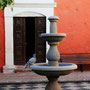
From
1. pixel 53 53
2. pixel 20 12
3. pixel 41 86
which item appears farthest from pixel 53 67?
pixel 20 12

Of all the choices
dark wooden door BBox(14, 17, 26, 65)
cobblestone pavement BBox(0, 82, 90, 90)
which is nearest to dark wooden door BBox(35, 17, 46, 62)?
dark wooden door BBox(14, 17, 26, 65)

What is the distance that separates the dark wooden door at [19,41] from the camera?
13.2 metres

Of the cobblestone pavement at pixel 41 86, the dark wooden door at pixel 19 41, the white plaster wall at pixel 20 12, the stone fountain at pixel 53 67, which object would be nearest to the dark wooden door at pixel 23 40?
the dark wooden door at pixel 19 41

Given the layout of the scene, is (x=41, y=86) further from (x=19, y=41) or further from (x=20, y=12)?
(x=20, y=12)

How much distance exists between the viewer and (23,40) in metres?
13.3

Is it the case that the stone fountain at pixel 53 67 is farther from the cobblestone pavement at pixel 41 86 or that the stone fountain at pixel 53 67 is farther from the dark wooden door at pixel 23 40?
the dark wooden door at pixel 23 40

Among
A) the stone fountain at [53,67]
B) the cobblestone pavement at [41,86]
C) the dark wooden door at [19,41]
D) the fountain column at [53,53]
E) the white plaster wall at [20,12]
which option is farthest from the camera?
the dark wooden door at [19,41]

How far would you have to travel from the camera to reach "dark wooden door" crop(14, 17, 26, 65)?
521 inches

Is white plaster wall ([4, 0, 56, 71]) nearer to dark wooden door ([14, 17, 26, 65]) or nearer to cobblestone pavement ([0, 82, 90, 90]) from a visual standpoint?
dark wooden door ([14, 17, 26, 65])

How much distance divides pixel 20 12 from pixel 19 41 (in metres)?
1.27

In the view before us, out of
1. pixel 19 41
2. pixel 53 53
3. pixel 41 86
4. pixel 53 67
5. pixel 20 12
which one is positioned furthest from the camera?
pixel 19 41

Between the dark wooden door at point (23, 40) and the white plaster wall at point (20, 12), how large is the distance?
0.67 ft

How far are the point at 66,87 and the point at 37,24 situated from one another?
14.3ft

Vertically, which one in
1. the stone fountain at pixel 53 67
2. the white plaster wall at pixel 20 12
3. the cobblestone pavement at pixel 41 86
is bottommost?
the cobblestone pavement at pixel 41 86
